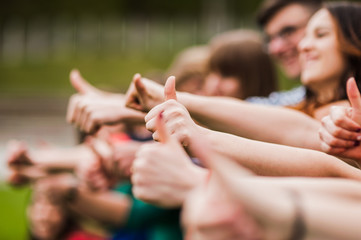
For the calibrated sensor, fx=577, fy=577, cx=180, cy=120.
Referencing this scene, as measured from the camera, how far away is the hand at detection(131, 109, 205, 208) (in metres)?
0.73

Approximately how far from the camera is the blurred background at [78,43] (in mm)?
8852

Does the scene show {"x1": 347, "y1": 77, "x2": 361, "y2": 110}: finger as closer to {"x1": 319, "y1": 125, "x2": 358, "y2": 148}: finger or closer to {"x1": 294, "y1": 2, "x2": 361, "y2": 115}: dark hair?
{"x1": 319, "y1": 125, "x2": 358, "y2": 148}: finger

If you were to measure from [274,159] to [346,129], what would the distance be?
0.50ft

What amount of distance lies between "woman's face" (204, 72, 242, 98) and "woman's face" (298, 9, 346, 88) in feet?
2.19

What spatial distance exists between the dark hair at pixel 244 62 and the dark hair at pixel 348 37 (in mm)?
697

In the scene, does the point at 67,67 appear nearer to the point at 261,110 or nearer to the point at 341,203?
the point at 261,110

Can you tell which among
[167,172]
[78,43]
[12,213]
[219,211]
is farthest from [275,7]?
[78,43]

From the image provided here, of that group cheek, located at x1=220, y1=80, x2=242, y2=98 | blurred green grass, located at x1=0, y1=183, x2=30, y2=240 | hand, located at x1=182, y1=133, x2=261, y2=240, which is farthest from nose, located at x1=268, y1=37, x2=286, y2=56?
blurred green grass, located at x1=0, y1=183, x2=30, y2=240

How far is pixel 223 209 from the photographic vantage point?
2.00ft

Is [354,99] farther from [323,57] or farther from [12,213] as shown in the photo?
[12,213]

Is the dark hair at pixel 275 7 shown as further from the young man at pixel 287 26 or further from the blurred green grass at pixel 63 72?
the blurred green grass at pixel 63 72

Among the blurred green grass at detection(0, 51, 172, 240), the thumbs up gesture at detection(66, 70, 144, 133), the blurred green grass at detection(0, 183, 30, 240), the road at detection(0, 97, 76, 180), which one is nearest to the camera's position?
the thumbs up gesture at detection(66, 70, 144, 133)

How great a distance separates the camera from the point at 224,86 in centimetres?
205

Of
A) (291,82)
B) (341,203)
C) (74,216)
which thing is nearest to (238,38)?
(74,216)
